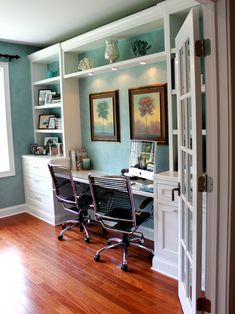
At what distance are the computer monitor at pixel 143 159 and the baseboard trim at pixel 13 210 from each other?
231 centimetres

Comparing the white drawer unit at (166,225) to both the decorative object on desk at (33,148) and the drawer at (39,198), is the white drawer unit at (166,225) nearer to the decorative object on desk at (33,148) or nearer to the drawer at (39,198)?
the drawer at (39,198)

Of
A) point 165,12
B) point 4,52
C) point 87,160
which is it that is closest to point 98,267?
point 87,160

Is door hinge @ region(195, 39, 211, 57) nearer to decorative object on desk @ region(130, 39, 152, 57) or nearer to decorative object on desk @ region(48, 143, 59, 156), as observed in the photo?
decorative object on desk @ region(130, 39, 152, 57)

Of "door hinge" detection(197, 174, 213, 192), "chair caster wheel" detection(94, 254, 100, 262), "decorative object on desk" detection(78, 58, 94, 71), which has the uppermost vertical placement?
"decorative object on desk" detection(78, 58, 94, 71)

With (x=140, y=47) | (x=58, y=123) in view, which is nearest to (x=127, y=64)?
(x=140, y=47)

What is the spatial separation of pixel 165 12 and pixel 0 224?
11.4ft

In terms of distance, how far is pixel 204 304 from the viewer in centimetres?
173

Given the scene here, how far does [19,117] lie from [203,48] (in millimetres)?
3731

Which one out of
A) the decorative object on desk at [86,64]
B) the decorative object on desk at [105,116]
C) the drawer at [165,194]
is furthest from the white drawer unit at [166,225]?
the decorative object on desk at [86,64]

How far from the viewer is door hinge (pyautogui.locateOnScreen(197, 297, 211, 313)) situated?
172 centimetres

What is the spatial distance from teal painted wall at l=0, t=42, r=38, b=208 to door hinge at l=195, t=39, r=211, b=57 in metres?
3.67

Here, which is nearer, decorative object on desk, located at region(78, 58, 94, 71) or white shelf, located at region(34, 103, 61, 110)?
decorative object on desk, located at region(78, 58, 94, 71)

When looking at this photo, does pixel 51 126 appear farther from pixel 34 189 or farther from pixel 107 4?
pixel 107 4

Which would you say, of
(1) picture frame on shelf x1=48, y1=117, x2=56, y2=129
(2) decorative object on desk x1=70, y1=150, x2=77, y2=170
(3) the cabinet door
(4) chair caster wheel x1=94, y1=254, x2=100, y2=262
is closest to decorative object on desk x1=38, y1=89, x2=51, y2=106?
(1) picture frame on shelf x1=48, y1=117, x2=56, y2=129
